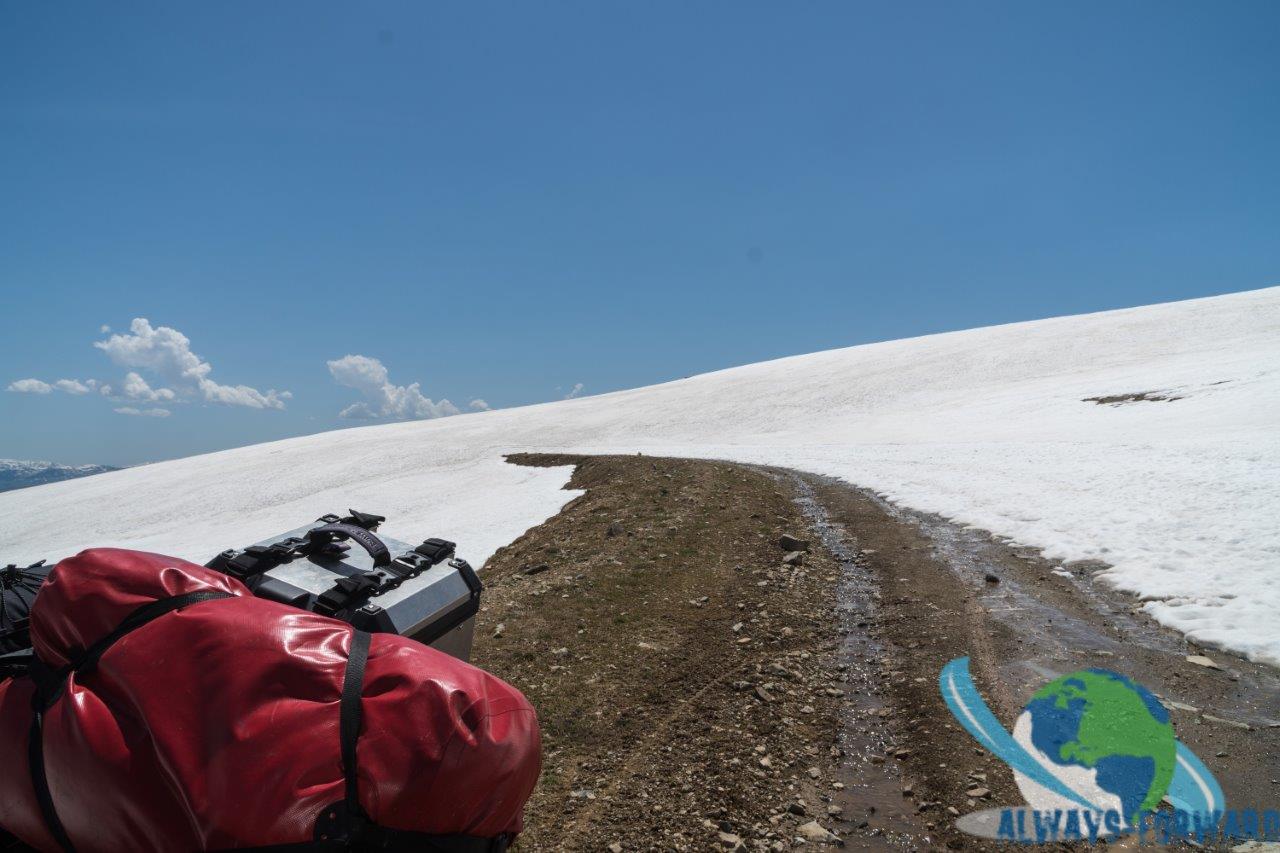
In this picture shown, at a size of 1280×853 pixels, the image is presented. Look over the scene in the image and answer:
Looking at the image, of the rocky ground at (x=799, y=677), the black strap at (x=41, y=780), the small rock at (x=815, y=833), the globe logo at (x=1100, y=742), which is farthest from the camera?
the rocky ground at (x=799, y=677)

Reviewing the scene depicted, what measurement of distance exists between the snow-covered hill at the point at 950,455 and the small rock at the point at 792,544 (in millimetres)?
3708

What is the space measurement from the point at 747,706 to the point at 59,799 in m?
4.71

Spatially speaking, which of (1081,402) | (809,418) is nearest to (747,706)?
(1081,402)

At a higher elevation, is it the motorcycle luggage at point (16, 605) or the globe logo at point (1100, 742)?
the motorcycle luggage at point (16, 605)

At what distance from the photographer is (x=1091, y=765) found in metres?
4.51

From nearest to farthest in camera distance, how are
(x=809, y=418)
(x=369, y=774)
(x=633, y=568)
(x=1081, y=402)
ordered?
1. (x=369, y=774)
2. (x=633, y=568)
3. (x=1081, y=402)
4. (x=809, y=418)

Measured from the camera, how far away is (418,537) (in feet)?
71.1

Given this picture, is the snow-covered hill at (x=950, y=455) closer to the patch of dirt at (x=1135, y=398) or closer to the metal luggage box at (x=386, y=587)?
the patch of dirt at (x=1135, y=398)

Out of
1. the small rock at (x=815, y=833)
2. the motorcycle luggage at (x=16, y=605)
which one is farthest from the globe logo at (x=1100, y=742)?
the motorcycle luggage at (x=16, y=605)

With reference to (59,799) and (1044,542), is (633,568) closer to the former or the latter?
(1044,542)

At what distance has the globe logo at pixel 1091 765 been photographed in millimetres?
3971

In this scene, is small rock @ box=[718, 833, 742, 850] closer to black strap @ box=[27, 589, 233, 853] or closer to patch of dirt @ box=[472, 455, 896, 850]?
patch of dirt @ box=[472, 455, 896, 850]

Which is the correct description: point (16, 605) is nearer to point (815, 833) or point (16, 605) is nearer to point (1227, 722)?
point (815, 833)

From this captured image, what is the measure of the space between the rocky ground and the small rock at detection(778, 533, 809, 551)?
3 centimetres
